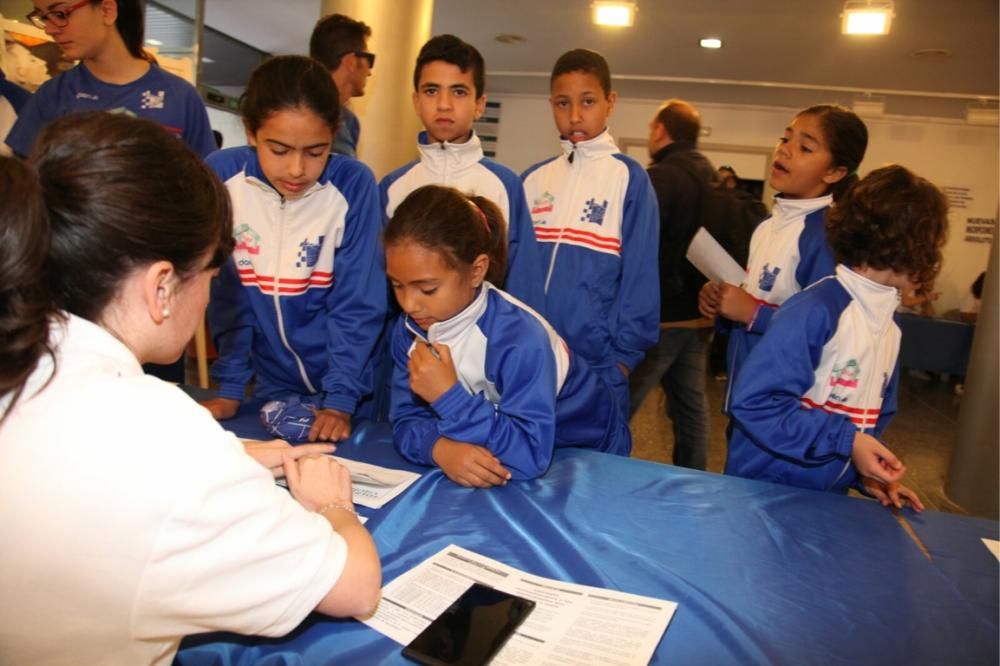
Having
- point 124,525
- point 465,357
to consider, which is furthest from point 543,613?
point 465,357

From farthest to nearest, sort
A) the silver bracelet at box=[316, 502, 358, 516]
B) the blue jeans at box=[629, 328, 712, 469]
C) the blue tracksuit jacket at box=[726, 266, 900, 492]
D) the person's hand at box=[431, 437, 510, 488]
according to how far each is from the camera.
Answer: the blue jeans at box=[629, 328, 712, 469], the blue tracksuit jacket at box=[726, 266, 900, 492], the person's hand at box=[431, 437, 510, 488], the silver bracelet at box=[316, 502, 358, 516]

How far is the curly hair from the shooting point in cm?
166

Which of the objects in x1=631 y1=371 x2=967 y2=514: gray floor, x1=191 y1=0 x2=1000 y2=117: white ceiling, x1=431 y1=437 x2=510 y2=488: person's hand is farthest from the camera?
x1=191 y1=0 x2=1000 y2=117: white ceiling

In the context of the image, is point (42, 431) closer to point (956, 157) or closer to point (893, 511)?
point (893, 511)

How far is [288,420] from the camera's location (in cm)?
160

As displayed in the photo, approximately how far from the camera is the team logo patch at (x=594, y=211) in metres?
2.30

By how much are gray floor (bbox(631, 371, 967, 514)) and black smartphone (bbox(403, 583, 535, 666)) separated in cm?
249

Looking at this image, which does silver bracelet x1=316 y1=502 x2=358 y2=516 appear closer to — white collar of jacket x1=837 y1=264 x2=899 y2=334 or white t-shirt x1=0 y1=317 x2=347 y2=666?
white t-shirt x1=0 y1=317 x2=347 y2=666

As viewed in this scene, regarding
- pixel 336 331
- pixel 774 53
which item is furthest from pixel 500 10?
pixel 336 331

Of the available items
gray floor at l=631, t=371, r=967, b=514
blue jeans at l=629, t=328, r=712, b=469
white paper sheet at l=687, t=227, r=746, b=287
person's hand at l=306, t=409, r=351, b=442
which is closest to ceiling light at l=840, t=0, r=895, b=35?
gray floor at l=631, t=371, r=967, b=514

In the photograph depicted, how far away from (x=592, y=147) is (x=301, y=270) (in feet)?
3.66

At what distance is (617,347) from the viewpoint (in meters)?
2.26

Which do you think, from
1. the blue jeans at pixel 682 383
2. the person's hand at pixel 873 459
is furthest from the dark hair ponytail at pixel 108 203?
the blue jeans at pixel 682 383

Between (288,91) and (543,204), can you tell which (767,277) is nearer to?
(543,204)
